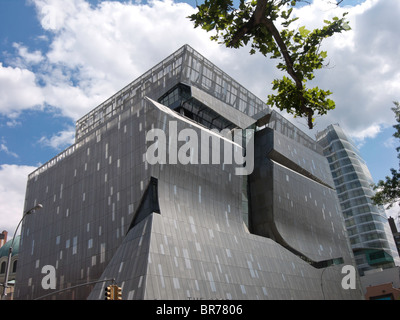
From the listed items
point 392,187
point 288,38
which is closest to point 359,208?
point 392,187

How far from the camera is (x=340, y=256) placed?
68562mm

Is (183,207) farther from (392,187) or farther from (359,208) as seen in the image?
(359,208)

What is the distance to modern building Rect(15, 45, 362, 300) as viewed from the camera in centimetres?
3791

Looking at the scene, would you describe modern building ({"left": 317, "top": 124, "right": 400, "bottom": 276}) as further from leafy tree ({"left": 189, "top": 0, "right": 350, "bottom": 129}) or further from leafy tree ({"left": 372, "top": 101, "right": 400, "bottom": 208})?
leafy tree ({"left": 189, "top": 0, "right": 350, "bottom": 129})

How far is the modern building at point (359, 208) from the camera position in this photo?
10719cm

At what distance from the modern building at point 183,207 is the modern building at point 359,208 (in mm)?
42530

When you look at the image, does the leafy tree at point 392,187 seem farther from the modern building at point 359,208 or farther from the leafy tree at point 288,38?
the modern building at point 359,208

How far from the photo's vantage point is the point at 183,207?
41.8 metres

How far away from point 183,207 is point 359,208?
8952 cm

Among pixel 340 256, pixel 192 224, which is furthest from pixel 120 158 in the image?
pixel 340 256

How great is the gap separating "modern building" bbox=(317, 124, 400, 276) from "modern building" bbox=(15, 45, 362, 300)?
42.5 metres

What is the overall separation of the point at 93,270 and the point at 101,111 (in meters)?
35.4
